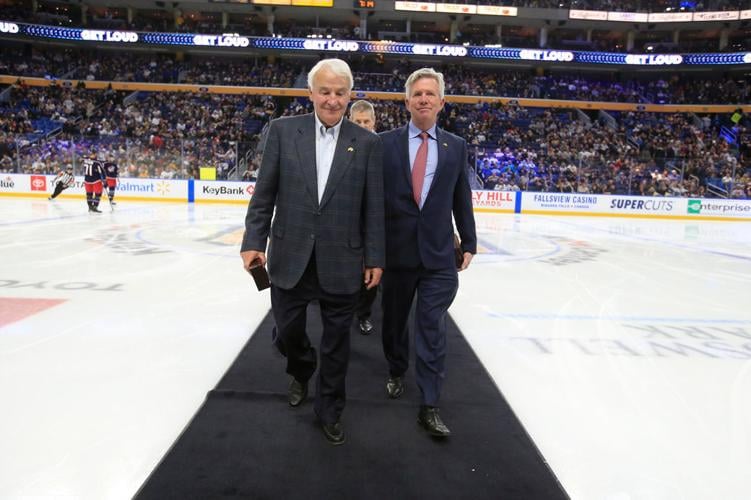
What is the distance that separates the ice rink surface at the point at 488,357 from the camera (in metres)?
2.32

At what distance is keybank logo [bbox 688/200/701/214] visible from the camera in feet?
56.4

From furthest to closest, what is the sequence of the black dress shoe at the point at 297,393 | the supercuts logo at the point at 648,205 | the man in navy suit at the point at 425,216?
the supercuts logo at the point at 648,205 < the black dress shoe at the point at 297,393 < the man in navy suit at the point at 425,216

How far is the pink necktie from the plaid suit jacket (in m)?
0.29

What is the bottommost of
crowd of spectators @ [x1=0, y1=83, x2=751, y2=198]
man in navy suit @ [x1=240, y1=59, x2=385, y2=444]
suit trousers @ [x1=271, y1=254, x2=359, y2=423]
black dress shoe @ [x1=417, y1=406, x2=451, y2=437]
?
black dress shoe @ [x1=417, y1=406, x2=451, y2=437]

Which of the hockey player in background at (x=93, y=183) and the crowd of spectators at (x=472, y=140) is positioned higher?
the crowd of spectators at (x=472, y=140)

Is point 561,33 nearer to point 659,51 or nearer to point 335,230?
point 659,51

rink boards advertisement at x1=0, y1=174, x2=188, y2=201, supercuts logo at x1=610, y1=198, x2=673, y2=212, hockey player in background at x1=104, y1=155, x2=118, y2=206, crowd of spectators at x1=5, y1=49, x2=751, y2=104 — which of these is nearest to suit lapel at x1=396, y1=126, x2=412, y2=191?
hockey player in background at x1=104, y1=155, x2=118, y2=206

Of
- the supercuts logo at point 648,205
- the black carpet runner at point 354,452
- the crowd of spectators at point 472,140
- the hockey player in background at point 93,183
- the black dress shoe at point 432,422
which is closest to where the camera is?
the black carpet runner at point 354,452

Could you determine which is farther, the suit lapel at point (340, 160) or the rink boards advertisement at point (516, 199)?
the rink boards advertisement at point (516, 199)

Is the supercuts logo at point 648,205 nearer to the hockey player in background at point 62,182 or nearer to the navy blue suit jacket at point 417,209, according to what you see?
the navy blue suit jacket at point 417,209

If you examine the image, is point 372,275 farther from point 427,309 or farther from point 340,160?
point 340,160

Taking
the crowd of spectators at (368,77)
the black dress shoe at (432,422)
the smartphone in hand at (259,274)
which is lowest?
the black dress shoe at (432,422)

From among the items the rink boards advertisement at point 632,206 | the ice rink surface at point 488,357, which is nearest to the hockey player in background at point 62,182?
the ice rink surface at point 488,357

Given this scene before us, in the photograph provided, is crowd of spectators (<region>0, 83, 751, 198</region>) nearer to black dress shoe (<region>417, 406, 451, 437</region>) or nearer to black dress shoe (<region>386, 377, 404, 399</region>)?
black dress shoe (<region>386, 377, 404, 399</region>)
